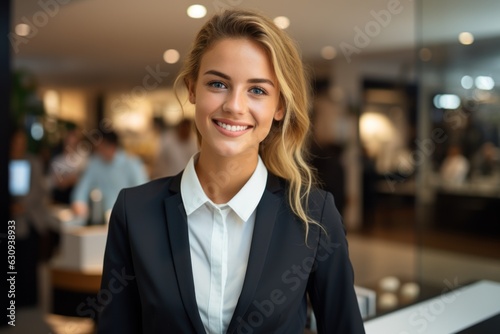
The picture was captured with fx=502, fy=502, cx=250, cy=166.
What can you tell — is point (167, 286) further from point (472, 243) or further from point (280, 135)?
point (472, 243)

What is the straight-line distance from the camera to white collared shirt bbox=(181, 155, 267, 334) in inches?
50.9

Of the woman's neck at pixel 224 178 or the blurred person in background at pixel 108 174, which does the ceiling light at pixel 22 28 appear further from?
the woman's neck at pixel 224 178

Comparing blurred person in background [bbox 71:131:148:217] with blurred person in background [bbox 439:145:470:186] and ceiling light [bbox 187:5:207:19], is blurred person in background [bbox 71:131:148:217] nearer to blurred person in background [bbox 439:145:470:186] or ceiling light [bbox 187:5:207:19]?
ceiling light [bbox 187:5:207:19]

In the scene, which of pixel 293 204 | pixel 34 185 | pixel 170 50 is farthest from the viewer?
pixel 170 50

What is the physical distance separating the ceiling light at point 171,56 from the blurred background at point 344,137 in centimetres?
5

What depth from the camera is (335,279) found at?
1.33 m

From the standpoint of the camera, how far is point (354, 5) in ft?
14.9

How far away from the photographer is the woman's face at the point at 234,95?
1232 millimetres

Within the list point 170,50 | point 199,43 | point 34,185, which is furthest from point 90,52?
point 199,43

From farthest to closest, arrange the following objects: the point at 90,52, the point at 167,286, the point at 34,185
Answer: the point at 90,52, the point at 34,185, the point at 167,286

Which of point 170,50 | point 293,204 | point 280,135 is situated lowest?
point 293,204

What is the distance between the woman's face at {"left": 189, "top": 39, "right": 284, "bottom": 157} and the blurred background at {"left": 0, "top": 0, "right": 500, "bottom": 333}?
42 cm

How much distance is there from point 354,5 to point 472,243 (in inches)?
116

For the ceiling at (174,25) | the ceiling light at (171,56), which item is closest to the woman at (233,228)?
the ceiling at (174,25)
